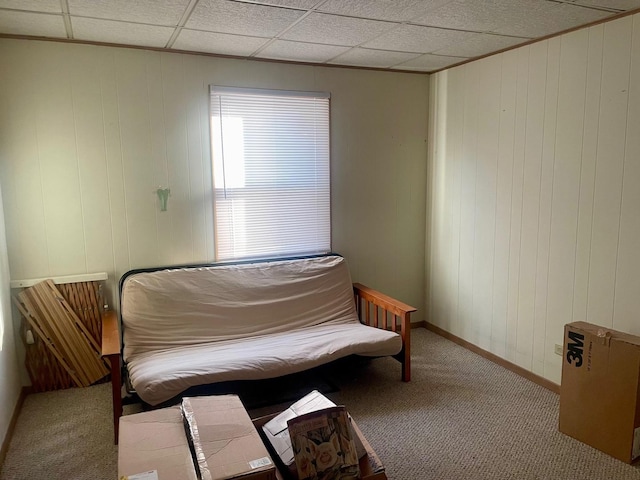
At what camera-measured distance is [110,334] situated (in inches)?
115

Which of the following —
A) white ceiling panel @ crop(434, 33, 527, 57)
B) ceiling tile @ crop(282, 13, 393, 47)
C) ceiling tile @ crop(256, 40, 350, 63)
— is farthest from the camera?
ceiling tile @ crop(256, 40, 350, 63)

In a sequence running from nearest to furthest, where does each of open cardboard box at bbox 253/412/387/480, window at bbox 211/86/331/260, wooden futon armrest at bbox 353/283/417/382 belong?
open cardboard box at bbox 253/412/387/480 < wooden futon armrest at bbox 353/283/417/382 < window at bbox 211/86/331/260

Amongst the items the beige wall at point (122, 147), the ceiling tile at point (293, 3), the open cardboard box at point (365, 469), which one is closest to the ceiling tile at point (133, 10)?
the ceiling tile at point (293, 3)

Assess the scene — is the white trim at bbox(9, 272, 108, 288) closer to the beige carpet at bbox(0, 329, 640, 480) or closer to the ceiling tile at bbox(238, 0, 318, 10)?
the beige carpet at bbox(0, 329, 640, 480)

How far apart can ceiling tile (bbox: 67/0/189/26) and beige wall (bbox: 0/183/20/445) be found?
1.36 metres

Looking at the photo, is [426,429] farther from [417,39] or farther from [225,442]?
[417,39]

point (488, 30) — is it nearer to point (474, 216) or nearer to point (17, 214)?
point (474, 216)

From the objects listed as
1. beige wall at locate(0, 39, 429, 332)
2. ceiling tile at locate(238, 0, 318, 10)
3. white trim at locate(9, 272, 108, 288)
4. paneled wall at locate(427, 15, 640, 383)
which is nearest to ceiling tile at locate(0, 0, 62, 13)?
beige wall at locate(0, 39, 429, 332)

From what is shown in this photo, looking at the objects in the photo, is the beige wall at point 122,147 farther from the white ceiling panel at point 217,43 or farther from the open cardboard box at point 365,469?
the open cardboard box at point 365,469

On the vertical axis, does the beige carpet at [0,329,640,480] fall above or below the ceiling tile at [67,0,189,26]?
below

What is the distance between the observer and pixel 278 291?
11.7 ft

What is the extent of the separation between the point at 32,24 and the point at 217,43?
1.04 meters

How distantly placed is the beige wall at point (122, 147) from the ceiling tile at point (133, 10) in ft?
2.12

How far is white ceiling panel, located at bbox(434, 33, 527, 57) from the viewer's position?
3.07m
